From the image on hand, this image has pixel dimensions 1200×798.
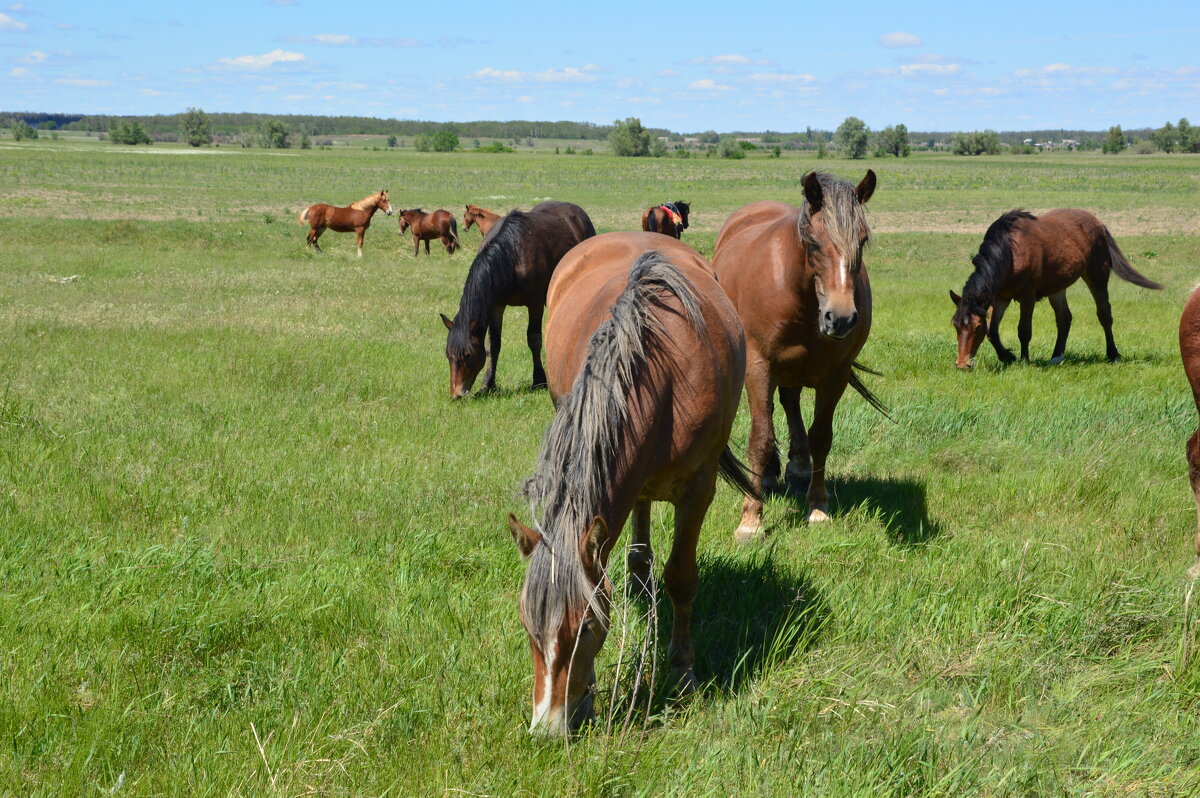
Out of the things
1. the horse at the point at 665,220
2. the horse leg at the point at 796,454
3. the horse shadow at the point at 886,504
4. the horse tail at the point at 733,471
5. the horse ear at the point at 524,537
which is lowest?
the horse shadow at the point at 886,504

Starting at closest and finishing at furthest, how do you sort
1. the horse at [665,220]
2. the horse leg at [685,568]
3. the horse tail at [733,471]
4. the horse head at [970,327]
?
1. the horse leg at [685,568]
2. the horse tail at [733,471]
3. the horse head at [970,327]
4. the horse at [665,220]

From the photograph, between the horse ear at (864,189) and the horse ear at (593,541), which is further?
the horse ear at (864,189)

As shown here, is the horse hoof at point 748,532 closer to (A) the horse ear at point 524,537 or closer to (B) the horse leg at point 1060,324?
(A) the horse ear at point 524,537

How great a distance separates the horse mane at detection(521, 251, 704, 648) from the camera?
286 cm

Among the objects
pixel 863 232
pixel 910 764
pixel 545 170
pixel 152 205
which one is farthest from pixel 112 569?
pixel 545 170

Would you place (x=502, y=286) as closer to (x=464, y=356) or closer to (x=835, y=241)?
(x=464, y=356)

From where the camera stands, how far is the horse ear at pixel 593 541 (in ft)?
9.41

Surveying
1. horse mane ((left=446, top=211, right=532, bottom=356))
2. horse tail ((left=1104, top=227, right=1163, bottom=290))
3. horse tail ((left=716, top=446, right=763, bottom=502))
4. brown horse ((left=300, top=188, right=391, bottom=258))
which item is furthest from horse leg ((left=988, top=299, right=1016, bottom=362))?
brown horse ((left=300, top=188, right=391, bottom=258))

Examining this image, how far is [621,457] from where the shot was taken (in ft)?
10.6

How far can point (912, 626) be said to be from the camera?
415 cm

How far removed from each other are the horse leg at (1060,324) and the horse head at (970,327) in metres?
1.27

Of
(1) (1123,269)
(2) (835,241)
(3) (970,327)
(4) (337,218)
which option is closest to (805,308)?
(2) (835,241)

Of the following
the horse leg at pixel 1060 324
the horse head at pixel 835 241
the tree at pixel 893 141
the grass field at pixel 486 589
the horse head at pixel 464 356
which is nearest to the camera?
the grass field at pixel 486 589

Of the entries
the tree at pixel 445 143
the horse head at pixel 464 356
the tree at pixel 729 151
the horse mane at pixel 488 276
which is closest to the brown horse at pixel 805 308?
the horse head at pixel 464 356
